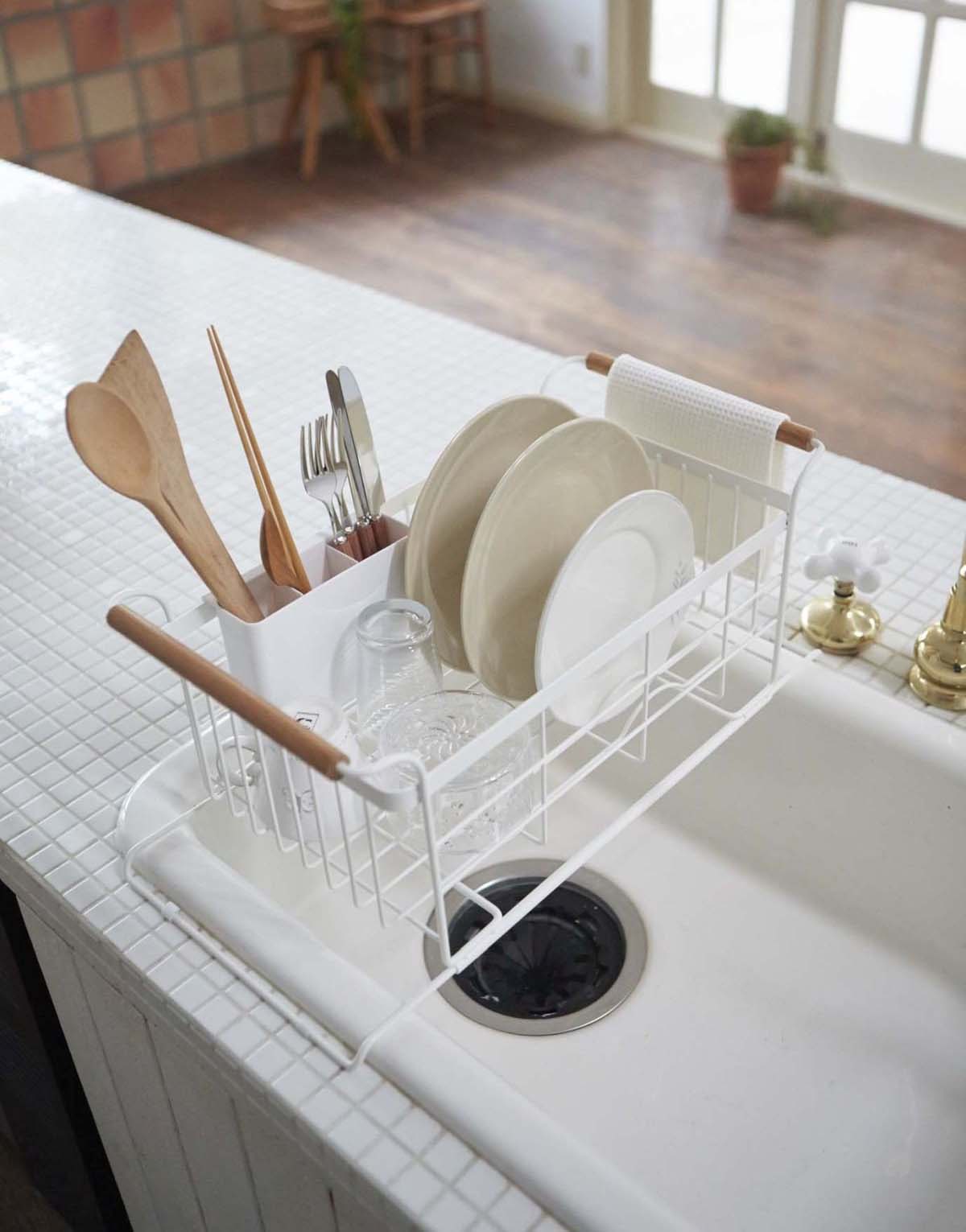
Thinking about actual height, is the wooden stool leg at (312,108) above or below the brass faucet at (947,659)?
below

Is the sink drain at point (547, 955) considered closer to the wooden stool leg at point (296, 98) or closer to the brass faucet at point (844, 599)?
the brass faucet at point (844, 599)

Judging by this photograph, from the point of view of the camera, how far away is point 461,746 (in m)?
0.94

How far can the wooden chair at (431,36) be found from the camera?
4746 mm

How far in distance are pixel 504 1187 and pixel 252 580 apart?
1.32ft

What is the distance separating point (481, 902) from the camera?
30.5 inches

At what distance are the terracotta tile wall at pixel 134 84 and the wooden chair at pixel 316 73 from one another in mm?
133

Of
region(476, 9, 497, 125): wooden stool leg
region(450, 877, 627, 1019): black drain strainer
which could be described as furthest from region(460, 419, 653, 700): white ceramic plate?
region(476, 9, 497, 125): wooden stool leg

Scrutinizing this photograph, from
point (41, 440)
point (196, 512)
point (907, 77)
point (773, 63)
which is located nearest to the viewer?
point (196, 512)

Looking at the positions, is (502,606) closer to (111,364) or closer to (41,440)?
(111,364)

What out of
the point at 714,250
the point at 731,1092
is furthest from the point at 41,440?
the point at 714,250

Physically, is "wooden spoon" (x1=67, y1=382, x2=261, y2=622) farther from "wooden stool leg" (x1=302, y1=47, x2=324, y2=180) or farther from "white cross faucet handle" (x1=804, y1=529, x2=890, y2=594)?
"wooden stool leg" (x1=302, y1=47, x2=324, y2=180)

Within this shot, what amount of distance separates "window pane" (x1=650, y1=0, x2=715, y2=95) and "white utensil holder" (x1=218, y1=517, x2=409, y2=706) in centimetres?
418

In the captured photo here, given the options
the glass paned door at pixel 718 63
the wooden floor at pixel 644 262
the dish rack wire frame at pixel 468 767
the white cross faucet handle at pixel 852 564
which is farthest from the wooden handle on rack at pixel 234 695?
the glass paned door at pixel 718 63

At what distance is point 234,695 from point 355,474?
0.23 metres
